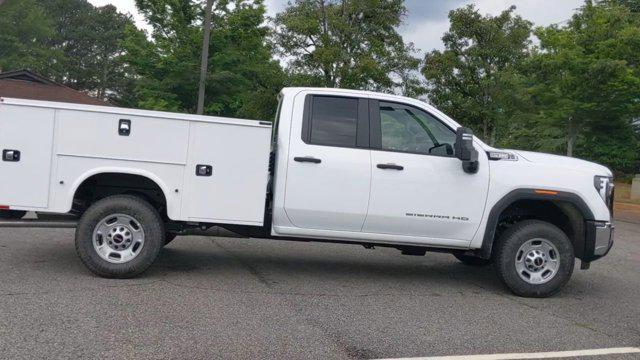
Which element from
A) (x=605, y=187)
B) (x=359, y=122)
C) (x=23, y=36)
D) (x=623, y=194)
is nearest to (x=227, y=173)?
(x=359, y=122)

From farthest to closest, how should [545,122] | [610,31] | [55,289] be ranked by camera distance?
1. [545,122]
2. [610,31]
3. [55,289]

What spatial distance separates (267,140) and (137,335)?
2.35 meters

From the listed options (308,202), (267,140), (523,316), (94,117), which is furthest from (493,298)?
(94,117)

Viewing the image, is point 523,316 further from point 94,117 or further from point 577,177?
point 94,117

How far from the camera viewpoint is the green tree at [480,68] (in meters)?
23.2

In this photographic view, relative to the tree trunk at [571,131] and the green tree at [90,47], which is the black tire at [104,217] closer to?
the tree trunk at [571,131]

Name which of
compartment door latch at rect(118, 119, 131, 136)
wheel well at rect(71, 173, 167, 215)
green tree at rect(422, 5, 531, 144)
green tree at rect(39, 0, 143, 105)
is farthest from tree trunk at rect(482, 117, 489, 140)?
green tree at rect(39, 0, 143, 105)

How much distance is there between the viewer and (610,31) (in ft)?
65.4

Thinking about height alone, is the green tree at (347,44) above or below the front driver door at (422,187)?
above

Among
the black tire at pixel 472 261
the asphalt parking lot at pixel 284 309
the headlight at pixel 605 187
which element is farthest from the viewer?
the black tire at pixel 472 261

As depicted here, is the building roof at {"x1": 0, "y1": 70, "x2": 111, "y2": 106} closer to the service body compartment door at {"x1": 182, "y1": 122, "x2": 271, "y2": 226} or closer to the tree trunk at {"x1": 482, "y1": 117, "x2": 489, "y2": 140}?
the tree trunk at {"x1": 482, "y1": 117, "x2": 489, "y2": 140}

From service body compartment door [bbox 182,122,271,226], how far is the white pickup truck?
11 mm

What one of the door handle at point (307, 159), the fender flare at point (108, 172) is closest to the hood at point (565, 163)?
the door handle at point (307, 159)

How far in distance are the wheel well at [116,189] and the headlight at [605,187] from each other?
4538mm
